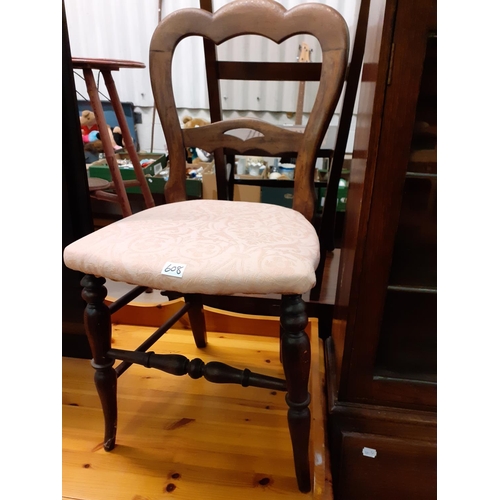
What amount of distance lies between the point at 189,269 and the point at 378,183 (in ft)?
0.99

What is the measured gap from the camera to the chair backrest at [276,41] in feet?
2.37

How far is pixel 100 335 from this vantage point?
69 centimetres

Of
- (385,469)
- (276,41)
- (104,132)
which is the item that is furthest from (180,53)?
(385,469)

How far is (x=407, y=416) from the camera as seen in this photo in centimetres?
68

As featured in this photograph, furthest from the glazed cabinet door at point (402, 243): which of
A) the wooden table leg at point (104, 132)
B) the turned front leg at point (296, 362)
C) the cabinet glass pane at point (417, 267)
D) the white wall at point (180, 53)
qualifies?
the white wall at point (180, 53)

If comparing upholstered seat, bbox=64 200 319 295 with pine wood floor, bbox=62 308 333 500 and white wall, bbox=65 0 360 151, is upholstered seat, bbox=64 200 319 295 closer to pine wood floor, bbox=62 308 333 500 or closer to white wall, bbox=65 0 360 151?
pine wood floor, bbox=62 308 333 500

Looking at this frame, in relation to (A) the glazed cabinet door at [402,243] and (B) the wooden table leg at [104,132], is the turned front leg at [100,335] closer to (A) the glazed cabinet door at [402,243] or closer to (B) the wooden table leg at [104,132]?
(A) the glazed cabinet door at [402,243]

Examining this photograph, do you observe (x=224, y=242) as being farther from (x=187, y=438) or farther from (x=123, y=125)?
(x=123, y=125)

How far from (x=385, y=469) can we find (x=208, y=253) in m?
0.54


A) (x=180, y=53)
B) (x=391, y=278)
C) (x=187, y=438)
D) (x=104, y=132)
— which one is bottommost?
(x=187, y=438)
